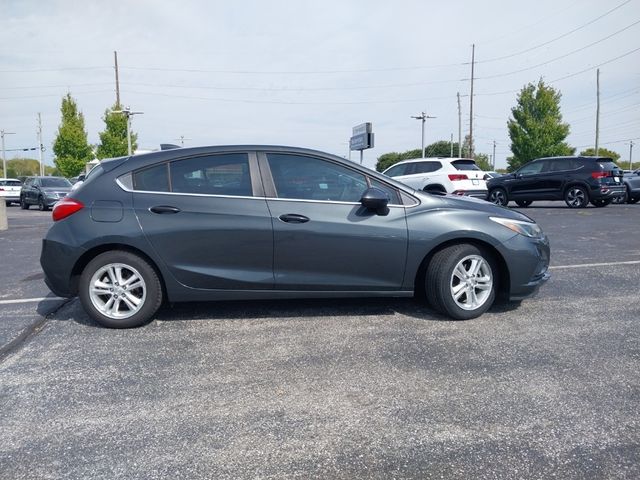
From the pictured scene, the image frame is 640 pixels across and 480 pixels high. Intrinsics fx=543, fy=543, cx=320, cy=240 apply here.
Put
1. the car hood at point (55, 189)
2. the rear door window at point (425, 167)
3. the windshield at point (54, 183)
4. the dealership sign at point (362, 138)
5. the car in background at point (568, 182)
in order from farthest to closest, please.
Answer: the dealership sign at point (362, 138)
the windshield at point (54, 183)
the car hood at point (55, 189)
the car in background at point (568, 182)
the rear door window at point (425, 167)

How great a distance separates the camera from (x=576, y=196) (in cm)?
1778

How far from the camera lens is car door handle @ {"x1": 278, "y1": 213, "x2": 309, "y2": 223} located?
464 centimetres

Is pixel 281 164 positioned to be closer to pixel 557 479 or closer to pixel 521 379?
pixel 521 379

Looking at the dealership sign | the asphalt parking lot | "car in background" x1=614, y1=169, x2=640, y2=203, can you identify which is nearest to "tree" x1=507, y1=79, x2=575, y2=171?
the dealership sign

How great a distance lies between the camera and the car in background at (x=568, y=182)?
1734 centimetres

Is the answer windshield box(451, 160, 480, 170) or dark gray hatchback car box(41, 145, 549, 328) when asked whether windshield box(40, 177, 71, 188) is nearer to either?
windshield box(451, 160, 480, 170)

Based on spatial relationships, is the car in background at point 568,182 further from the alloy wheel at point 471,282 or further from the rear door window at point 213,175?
the rear door window at point 213,175

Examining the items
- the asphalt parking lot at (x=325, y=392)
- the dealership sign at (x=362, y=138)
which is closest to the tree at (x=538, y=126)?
the dealership sign at (x=362, y=138)

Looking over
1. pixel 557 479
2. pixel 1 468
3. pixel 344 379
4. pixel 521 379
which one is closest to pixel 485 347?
pixel 521 379

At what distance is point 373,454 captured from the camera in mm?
2635

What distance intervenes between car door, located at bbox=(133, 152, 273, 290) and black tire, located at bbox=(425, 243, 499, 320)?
144 centimetres

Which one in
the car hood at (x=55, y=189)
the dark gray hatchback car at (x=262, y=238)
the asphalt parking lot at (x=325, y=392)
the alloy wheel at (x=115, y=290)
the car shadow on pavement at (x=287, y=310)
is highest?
the car hood at (x=55, y=189)

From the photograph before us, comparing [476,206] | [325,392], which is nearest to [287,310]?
[325,392]

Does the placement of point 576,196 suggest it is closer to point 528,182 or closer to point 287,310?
point 528,182
